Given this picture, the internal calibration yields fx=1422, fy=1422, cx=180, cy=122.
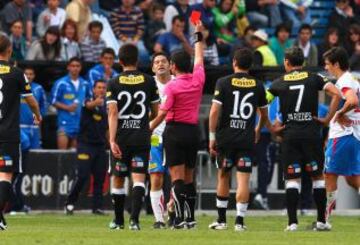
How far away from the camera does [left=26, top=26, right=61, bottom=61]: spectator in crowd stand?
2633 centimetres

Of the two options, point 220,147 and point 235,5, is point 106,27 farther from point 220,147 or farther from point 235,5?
point 220,147

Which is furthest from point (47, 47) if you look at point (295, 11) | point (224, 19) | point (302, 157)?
point (302, 157)

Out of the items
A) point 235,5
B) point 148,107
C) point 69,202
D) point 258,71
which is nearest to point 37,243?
point 148,107

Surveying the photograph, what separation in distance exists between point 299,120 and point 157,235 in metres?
2.59

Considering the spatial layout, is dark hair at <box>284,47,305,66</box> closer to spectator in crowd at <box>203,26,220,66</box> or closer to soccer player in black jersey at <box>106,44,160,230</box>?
soccer player in black jersey at <box>106,44,160,230</box>

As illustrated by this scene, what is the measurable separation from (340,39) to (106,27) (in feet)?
16.4

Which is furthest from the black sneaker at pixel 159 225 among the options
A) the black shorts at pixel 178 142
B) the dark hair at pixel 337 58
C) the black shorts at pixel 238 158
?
the dark hair at pixel 337 58

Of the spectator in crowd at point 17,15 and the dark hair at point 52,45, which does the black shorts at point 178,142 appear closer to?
the dark hair at point 52,45

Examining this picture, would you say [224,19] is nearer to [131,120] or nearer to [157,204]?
[157,204]

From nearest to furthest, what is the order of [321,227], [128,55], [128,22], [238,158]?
[128,55] → [238,158] → [321,227] → [128,22]

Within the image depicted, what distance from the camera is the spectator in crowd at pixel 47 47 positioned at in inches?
1037

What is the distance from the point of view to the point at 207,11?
29625 mm

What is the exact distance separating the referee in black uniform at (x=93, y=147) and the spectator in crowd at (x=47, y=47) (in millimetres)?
2164

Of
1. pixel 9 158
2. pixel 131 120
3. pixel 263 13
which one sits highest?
pixel 263 13
